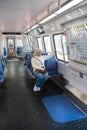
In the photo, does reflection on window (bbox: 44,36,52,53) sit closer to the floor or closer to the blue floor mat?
the floor

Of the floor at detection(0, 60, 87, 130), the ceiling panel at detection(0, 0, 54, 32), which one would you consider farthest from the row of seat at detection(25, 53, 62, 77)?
the ceiling panel at detection(0, 0, 54, 32)

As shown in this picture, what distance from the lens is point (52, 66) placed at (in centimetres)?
660

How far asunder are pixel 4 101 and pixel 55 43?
338cm

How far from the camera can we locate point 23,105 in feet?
15.0

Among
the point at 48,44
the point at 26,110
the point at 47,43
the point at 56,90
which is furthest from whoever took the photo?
the point at 47,43

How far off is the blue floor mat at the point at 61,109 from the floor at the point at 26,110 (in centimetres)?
14

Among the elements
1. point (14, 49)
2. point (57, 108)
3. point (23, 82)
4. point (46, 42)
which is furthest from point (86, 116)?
point (14, 49)

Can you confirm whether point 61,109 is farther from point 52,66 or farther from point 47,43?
point 47,43

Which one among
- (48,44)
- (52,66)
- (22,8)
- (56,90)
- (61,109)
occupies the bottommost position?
(61,109)

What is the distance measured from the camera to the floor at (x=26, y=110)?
3471 millimetres

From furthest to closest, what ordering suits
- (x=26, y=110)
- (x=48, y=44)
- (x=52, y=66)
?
(x=48, y=44) → (x=52, y=66) → (x=26, y=110)

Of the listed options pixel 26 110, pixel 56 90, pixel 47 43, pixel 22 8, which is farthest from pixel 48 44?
pixel 26 110

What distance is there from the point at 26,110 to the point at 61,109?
916 mm

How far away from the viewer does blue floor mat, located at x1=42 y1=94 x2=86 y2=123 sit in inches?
151
